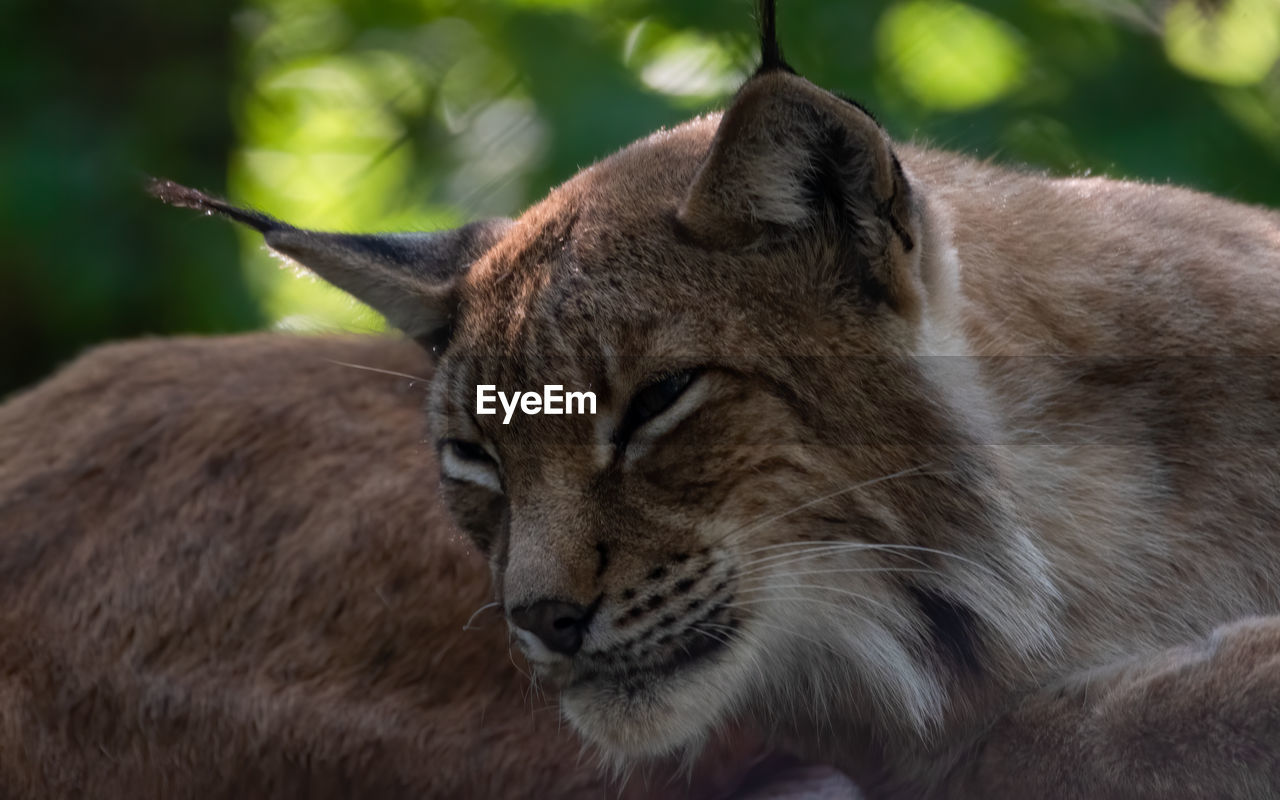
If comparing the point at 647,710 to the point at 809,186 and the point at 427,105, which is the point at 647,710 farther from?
the point at 427,105

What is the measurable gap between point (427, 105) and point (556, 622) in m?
3.18

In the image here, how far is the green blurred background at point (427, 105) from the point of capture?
3945 millimetres

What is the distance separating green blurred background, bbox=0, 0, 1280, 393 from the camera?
3945 millimetres

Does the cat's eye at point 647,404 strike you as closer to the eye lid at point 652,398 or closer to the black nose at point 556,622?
the eye lid at point 652,398

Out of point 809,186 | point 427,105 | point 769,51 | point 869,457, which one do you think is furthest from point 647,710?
point 427,105

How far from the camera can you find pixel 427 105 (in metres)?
4.82

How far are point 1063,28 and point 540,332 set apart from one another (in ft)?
8.57

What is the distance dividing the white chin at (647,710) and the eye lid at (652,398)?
35 cm

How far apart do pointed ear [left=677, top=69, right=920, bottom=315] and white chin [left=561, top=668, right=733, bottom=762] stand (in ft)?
2.05

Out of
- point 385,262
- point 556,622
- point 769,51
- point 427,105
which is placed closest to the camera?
point 769,51

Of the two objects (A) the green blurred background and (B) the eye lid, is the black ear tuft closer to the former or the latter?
(B) the eye lid

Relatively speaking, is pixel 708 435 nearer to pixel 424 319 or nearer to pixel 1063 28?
pixel 424 319

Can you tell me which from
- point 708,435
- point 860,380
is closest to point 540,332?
point 708,435

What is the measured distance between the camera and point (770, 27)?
1.86 metres
